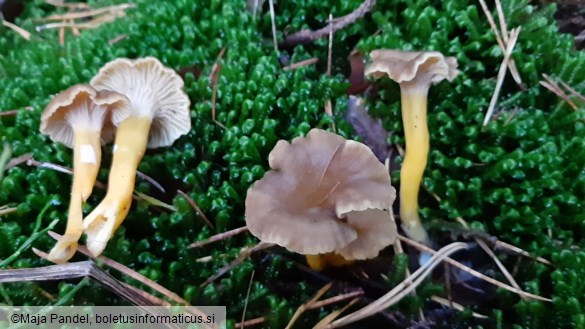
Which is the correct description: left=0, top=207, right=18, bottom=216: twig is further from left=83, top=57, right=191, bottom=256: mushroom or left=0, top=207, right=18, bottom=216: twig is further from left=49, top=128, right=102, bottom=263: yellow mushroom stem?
left=83, top=57, right=191, bottom=256: mushroom

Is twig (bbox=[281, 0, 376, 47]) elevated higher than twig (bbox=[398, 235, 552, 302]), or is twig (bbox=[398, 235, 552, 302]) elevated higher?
twig (bbox=[281, 0, 376, 47])

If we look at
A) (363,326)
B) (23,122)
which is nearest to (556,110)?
(363,326)

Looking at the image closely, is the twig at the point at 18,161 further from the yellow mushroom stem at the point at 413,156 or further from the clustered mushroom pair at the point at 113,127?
the yellow mushroom stem at the point at 413,156

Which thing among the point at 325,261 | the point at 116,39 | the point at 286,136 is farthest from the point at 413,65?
the point at 116,39

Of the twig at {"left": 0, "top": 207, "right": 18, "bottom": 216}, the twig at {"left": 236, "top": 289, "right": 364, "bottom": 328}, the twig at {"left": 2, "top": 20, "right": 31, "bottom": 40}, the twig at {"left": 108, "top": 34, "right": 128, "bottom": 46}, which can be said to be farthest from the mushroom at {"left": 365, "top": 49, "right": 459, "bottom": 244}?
the twig at {"left": 2, "top": 20, "right": 31, "bottom": 40}

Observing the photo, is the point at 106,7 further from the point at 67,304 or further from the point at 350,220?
the point at 350,220

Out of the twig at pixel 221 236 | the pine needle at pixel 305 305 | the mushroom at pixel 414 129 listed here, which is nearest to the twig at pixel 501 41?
the mushroom at pixel 414 129

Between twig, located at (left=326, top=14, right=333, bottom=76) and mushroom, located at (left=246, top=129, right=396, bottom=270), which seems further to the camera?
twig, located at (left=326, top=14, right=333, bottom=76)

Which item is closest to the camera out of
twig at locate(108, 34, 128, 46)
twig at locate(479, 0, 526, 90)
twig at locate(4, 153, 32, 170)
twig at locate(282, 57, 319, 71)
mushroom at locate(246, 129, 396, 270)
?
mushroom at locate(246, 129, 396, 270)

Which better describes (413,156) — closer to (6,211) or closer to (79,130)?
(79,130)

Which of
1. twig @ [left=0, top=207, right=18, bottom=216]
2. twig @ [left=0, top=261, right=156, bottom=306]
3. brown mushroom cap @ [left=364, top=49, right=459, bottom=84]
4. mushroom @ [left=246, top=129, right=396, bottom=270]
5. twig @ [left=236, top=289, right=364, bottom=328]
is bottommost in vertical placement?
twig @ [left=236, top=289, right=364, bottom=328]
